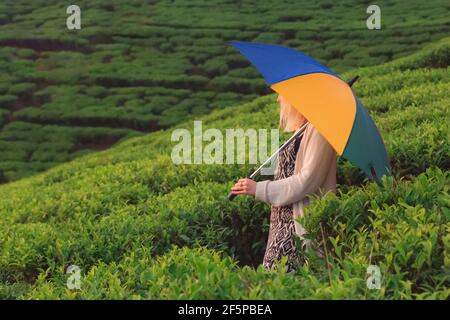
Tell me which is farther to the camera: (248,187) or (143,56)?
(143,56)

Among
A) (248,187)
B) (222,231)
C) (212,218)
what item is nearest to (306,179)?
(248,187)

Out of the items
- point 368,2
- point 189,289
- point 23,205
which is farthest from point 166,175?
point 368,2

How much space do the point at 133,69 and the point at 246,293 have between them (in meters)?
19.6

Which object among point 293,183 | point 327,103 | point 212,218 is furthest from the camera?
point 212,218

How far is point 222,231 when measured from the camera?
562 cm

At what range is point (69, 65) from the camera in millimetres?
22938

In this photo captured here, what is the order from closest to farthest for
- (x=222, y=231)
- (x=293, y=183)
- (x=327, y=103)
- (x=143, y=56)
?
(x=327, y=103) < (x=293, y=183) < (x=222, y=231) < (x=143, y=56)

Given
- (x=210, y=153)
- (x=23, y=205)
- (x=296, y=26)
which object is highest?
(x=296, y=26)

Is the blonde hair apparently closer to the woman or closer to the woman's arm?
the woman

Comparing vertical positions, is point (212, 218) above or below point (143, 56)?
below

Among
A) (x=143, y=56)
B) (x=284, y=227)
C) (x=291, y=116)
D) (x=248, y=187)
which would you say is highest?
(x=143, y=56)

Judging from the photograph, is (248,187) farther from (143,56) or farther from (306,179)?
(143,56)
